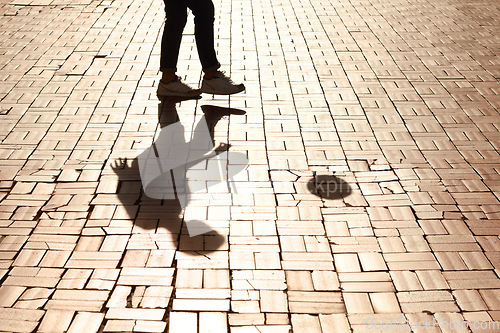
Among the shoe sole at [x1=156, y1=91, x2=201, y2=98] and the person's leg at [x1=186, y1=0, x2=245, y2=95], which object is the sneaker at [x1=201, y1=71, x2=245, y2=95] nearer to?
the person's leg at [x1=186, y1=0, x2=245, y2=95]

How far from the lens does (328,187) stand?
12.4 feet

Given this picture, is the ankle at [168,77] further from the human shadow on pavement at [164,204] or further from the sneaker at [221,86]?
the human shadow on pavement at [164,204]

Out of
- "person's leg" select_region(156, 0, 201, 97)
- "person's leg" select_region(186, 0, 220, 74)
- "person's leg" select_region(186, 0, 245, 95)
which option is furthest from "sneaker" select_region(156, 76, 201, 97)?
"person's leg" select_region(186, 0, 220, 74)

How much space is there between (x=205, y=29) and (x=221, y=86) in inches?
21.8

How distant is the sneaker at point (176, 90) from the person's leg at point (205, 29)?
25 centimetres

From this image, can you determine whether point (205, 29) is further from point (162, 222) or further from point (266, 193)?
point (162, 222)

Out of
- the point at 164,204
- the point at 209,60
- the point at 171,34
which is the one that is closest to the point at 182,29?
the point at 171,34

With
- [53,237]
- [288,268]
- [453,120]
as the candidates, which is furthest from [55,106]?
[453,120]

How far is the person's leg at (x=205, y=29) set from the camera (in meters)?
4.89

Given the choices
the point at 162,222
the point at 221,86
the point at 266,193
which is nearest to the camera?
the point at 162,222

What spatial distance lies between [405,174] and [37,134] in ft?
9.92

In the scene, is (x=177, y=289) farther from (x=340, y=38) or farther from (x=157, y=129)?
(x=340, y=38)

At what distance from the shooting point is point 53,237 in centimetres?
328

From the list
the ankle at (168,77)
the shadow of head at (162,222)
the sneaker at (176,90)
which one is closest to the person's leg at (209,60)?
the sneaker at (176,90)
